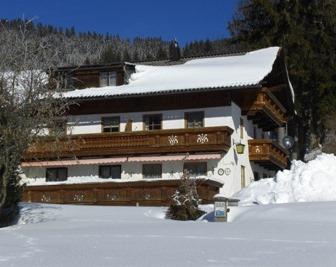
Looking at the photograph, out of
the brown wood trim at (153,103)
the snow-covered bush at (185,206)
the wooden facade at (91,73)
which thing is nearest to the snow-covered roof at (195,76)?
the brown wood trim at (153,103)

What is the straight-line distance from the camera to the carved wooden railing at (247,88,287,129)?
1426 inches

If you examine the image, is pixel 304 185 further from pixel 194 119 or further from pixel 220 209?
pixel 194 119

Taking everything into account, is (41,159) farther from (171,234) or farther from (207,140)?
(171,234)

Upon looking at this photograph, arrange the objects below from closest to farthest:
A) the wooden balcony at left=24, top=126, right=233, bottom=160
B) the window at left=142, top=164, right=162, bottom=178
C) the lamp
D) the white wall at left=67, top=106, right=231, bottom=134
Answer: the wooden balcony at left=24, top=126, right=233, bottom=160 < the lamp < the white wall at left=67, top=106, right=231, bottom=134 < the window at left=142, top=164, right=162, bottom=178

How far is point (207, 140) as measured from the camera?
33344 mm

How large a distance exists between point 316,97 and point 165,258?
119ft

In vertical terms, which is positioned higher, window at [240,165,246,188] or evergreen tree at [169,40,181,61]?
evergreen tree at [169,40,181,61]

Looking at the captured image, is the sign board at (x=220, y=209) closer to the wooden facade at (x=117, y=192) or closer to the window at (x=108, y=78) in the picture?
the wooden facade at (x=117, y=192)

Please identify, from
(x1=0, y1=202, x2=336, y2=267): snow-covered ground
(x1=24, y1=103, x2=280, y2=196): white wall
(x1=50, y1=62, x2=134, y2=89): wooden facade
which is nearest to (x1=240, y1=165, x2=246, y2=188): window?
(x1=24, y1=103, x2=280, y2=196): white wall

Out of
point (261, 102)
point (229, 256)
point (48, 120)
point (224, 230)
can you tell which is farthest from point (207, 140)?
point (229, 256)

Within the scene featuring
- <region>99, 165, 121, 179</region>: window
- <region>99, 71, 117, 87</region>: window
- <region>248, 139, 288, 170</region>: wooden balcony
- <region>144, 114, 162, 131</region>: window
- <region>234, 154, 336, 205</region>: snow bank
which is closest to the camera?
<region>234, 154, 336, 205</region>: snow bank

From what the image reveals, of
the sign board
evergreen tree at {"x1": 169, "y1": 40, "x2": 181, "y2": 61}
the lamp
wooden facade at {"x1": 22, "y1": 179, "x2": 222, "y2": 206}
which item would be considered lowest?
the sign board

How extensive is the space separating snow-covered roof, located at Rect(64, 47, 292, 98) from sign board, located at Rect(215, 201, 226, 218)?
1541cm

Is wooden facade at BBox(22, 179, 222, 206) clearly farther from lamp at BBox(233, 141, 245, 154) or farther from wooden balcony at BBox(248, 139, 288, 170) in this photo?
wooden balcony at BBox(248, 139, 288, 170)
